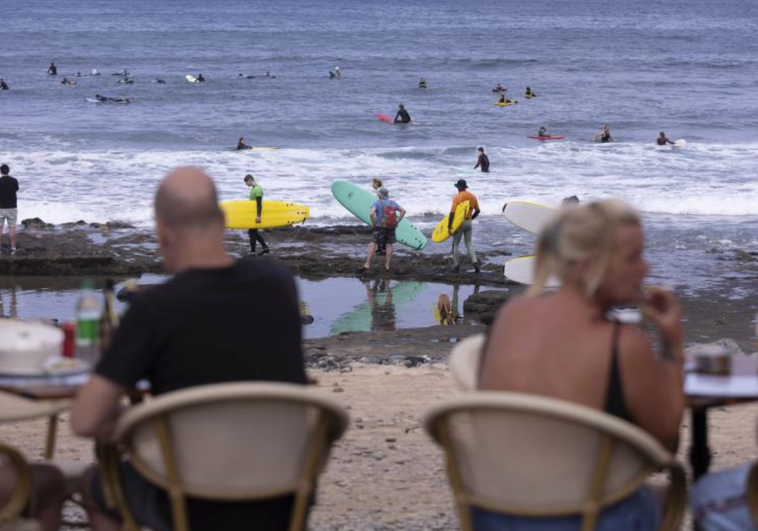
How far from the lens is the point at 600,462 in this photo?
9.00ft

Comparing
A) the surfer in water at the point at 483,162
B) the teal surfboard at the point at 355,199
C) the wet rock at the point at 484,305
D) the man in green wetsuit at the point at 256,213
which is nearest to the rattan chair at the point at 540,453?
the wet rock at the point at 484,305

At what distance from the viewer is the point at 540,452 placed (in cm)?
275

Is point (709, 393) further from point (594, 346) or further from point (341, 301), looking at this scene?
point (341, 301)

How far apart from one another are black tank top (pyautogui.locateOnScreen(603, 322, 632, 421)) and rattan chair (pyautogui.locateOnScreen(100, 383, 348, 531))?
0.61m

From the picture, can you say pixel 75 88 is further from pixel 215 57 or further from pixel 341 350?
pixel 341 350

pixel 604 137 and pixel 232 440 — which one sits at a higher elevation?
pixel 604 137

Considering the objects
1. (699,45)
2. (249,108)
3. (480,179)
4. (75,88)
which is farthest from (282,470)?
(699,45)

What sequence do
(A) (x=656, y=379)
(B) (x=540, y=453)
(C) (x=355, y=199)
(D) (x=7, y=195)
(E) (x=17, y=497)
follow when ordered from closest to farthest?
(B) (x=540, y=453)
(A) (x=656, y=379)
(E) (x=17, y=497)
(D) (x=7, y=195)
(C) (x=355, y=199)

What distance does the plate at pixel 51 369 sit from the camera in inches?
133

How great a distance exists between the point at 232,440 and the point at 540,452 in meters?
0.69

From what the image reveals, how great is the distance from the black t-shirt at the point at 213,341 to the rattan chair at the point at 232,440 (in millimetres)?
71

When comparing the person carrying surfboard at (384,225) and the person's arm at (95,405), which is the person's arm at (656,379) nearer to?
the person's arm at (95,405)

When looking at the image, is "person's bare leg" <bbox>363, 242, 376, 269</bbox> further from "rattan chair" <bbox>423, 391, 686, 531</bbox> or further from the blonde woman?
"rattan chair" <bbox>423, 391, 686, 531</bbox>

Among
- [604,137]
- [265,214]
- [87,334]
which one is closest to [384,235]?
[265,214]
